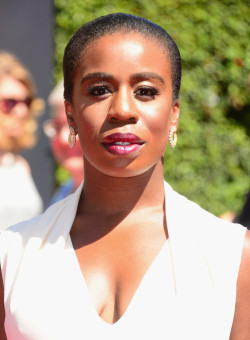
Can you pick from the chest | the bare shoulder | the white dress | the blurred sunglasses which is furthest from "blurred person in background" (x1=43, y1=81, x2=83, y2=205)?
the bare shoulder

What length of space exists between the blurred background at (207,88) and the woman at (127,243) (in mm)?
4206

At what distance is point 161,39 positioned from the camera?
213 cm

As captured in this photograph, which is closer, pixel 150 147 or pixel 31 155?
pixel 150 147

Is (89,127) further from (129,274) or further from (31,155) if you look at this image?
(31,155)

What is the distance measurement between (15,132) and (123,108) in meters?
3.13

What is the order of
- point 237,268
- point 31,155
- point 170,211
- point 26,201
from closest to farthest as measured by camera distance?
point 237,268 → point 170,211 → point 26,201 → point 31,155

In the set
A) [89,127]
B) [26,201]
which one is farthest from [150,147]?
[26,201]

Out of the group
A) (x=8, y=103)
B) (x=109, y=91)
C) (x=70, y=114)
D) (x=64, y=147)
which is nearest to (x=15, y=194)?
(x=64, y=147)

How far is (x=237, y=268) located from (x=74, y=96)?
2.59 feet

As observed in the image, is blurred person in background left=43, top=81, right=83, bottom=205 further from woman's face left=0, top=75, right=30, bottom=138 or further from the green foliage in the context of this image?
the green foliage

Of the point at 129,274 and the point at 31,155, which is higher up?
the point at 129,274

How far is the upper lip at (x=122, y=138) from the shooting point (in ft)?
6.65

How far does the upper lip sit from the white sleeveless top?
32 centimetres

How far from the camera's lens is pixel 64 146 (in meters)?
4.38
